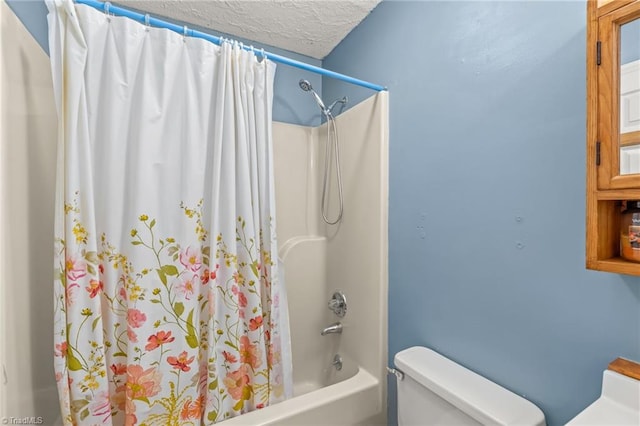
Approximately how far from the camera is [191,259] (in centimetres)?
111

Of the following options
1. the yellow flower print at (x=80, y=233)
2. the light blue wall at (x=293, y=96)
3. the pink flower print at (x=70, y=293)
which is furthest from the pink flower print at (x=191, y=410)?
the light blue wall at (x=293, y=96)

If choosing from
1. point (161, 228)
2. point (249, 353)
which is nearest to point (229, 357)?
point (249, 353)

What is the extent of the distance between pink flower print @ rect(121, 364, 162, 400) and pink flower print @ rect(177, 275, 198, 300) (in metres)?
0.28

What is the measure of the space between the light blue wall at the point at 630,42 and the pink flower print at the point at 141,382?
5.24 feet

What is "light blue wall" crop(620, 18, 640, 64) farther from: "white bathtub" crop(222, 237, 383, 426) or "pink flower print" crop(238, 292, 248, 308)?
"white bathtub" crop(222, 237, 383, 426)

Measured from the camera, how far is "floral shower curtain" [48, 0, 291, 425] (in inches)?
37.5

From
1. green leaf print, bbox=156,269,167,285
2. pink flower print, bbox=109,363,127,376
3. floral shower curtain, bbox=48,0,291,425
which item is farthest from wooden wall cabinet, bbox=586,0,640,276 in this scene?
pink flower print, bbox=109,363,127,376

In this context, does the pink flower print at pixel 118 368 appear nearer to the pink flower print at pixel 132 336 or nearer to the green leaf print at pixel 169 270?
the pink flower print at pixel 132 336

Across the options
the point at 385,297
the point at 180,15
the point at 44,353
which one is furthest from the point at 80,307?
the point at 180,15

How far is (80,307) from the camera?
960 millimetres

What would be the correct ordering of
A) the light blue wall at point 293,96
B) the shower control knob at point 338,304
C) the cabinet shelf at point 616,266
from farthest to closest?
the light blue wall at point 293,96, the shower control knob at point 338,304, the cabinet shelf at point 616,266

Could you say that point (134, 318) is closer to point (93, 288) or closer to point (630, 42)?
point (93, 288)

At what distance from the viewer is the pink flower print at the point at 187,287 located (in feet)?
3.60

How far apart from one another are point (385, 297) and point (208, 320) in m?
0.80
